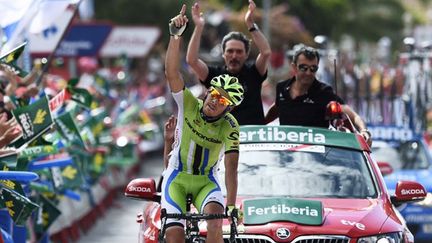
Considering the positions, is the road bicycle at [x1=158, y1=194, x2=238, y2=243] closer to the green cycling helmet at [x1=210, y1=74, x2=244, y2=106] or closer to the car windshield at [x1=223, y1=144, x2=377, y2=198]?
the green cycling helmet at [x1=210, y1=74, x2=244, y2=106]

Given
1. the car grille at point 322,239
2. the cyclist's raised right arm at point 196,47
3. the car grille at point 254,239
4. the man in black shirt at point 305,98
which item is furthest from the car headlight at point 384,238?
the man in black shirt at point 305,98

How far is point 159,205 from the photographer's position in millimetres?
9594

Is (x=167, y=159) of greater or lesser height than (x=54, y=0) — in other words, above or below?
below

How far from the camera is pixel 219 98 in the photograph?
28.8 feet

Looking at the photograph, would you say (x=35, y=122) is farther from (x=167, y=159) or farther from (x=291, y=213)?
(x=291, y=213)

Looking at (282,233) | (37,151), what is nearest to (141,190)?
(282,233)

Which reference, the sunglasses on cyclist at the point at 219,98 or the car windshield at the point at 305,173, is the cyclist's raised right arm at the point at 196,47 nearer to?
the car windshield at the point at 305,173

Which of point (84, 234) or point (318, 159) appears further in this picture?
point (84, 234)

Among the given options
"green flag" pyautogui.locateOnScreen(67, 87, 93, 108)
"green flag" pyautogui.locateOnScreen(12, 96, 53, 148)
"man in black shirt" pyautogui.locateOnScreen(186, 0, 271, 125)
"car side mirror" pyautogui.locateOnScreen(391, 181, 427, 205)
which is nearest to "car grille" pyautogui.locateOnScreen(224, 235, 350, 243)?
"car side mirror" pyautogui.locateOnScreen(391, 181, 427, 205)

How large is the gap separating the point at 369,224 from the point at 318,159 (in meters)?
1.27

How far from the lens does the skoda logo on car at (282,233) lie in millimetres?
8719

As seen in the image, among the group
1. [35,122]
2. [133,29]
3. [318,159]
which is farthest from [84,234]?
[133,29]

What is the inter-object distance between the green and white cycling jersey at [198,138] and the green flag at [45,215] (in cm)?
450

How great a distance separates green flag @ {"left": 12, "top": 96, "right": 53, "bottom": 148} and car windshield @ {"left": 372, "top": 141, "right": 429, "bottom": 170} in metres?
5.40
